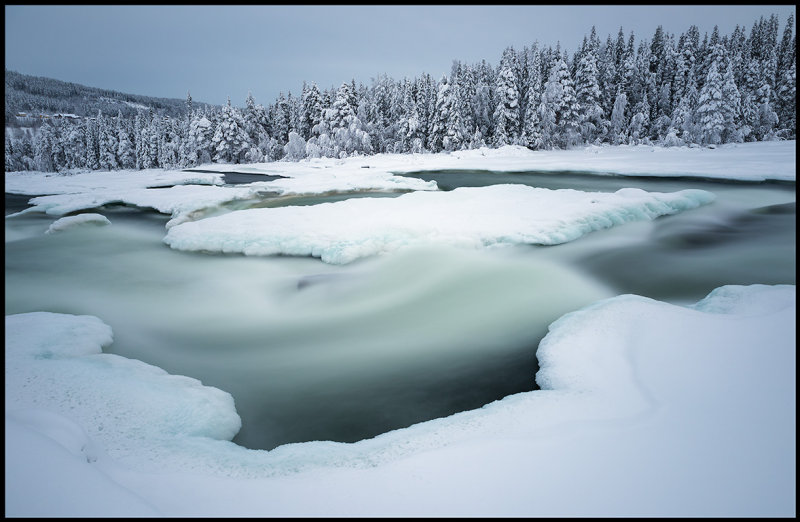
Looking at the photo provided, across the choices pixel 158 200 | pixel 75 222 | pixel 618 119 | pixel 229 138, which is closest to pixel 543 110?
pixel 618 119

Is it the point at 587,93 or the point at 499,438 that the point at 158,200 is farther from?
the point at 587,93

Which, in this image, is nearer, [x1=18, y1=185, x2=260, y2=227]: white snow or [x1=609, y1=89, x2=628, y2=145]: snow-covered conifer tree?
[x1=18, y1=185, x2=260, y2=227]: white snow

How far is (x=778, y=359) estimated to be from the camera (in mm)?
3697

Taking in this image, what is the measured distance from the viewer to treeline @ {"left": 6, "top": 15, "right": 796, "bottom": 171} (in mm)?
41406

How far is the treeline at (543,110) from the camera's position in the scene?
4141 cm

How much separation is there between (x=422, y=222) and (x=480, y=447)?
24.2ft

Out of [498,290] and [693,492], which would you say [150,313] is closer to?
[498,290]

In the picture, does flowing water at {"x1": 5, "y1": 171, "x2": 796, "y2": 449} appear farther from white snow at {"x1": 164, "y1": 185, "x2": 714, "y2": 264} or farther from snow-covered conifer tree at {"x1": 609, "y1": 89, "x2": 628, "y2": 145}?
snow-covered conifer tree at {"x1": 609, "y1": 89, "x2": 628, "y2": 145}

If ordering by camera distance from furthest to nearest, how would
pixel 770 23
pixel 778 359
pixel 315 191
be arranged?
pixel 770 23
pixel 315 191
pixel 778 359

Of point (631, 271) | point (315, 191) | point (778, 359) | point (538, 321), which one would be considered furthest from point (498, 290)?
point (315, 191)

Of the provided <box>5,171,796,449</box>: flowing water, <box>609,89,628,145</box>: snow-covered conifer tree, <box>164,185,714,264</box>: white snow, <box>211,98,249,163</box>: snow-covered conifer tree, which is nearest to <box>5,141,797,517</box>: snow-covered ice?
<box>5,171,796,449</box>: flowing water

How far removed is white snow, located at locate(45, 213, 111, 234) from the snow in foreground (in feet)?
30.8

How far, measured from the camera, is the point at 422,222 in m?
9.94

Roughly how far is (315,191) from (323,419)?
13.7 metres
